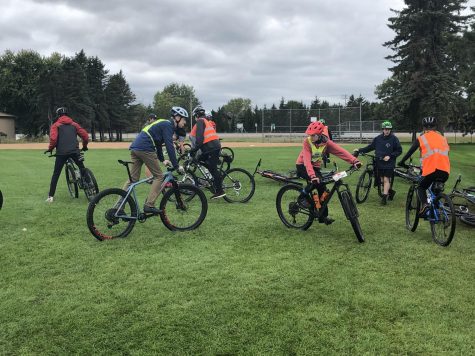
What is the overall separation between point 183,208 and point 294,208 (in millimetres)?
1805

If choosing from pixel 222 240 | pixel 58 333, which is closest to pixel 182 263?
pixel 222 240

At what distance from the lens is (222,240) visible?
21.7ft

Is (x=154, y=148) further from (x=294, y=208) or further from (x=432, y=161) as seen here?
(x=432, y=161)

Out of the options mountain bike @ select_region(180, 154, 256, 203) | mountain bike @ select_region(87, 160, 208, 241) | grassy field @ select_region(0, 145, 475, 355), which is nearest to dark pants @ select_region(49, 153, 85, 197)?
grassy field @ select_region(0, 145, 475, 355)

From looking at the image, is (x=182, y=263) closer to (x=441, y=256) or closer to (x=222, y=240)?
(x=222, y=240)

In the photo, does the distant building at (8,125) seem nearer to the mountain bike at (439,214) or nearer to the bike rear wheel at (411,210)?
the bike rear wheel at (411,210)

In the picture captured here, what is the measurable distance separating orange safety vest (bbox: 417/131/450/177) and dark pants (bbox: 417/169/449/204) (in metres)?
0.05

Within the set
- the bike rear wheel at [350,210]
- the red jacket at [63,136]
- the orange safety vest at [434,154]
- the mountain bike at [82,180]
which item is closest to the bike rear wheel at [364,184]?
the orange safety vest at [434,154]

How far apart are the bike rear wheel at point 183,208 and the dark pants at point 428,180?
10.9 ft

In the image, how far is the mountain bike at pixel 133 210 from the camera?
6.41m

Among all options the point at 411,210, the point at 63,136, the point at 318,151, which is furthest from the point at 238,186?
the point at 63,136

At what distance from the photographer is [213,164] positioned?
9453 mm

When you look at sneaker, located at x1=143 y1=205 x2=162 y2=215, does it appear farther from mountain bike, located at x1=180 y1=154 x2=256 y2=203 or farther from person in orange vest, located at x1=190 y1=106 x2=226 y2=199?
mountain bike, located at x1=180 y1=154 x2=256 y2=203

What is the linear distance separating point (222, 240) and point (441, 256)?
3.01 m
